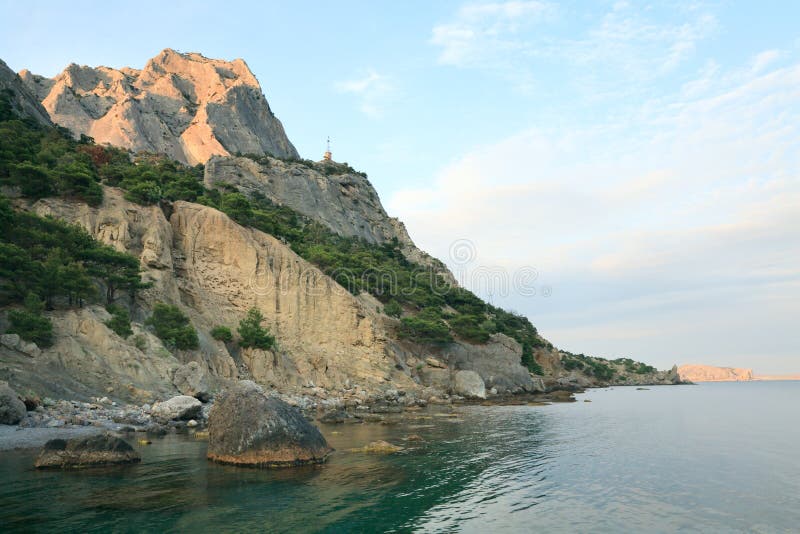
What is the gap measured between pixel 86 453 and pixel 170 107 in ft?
489

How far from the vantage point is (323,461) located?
18.8 meters

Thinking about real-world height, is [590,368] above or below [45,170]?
below

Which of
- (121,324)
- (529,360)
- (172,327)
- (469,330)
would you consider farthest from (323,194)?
(121,324)

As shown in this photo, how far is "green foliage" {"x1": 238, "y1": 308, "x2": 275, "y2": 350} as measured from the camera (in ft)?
154

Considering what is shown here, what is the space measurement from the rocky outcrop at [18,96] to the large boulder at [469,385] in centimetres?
7097

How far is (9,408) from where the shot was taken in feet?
66.7

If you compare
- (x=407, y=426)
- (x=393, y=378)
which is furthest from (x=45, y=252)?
(x=393, y=378)

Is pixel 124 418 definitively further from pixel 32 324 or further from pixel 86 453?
pixel 86 453

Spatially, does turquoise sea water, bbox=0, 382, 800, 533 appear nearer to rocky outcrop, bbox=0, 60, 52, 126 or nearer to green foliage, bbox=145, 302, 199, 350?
green foliage, bbox=145, 302, 199, 350

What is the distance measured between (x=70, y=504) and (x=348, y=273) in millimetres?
59472

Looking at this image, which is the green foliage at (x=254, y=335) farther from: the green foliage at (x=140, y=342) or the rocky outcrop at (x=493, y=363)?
the rocky outcrop at (x=493, y=363)

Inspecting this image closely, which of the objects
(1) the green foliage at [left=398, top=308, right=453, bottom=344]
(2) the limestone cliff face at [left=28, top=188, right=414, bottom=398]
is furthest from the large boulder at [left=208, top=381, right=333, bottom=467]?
(1) the green foliage at [left=398, top=308, right=453, bottom=344]

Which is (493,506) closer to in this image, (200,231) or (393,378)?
(393,378)

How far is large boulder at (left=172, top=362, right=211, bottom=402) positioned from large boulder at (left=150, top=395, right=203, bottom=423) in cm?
479
